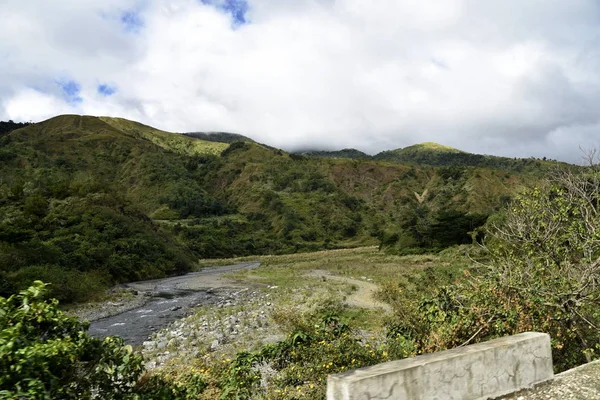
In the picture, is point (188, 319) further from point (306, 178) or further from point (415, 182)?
point (415, 182)

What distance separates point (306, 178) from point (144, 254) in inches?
4623

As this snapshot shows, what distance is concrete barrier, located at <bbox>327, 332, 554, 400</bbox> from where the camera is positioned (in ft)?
17.2

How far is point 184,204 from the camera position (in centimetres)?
13138

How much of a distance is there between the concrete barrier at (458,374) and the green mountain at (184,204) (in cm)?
985

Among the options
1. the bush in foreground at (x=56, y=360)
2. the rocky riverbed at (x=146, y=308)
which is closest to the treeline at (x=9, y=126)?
the rocky riverbed at (x=146, y=308)

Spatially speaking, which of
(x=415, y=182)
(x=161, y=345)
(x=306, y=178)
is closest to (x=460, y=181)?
(x=415, y=182)

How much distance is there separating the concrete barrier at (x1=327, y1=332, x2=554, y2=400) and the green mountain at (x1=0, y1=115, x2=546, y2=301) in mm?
9848

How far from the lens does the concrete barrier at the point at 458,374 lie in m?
5.25

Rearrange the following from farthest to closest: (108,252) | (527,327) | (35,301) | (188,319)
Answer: (108,252) < (188,319) < (527,327) < (35,301)

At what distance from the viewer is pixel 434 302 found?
965cm

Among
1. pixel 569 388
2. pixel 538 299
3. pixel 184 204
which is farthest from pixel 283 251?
pixel 569 388

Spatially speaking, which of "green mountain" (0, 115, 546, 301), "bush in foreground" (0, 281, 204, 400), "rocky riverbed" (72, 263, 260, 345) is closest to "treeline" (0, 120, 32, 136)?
"green mountain" (0, 115, 546, 301)

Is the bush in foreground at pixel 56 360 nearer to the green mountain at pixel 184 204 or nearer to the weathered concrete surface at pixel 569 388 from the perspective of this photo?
the weathered concrete surface at pixel 569 388

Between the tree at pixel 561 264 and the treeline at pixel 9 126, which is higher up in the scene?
the treeline at pixel 9 126
